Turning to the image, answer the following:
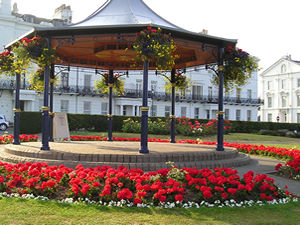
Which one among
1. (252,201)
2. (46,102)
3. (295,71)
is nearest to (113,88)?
(46,102)

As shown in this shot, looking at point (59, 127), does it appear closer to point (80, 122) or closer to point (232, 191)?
point (232, 191)

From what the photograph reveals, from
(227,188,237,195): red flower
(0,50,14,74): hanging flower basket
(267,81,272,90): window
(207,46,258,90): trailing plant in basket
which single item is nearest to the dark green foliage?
(0,50,14,74): hanging flower basket

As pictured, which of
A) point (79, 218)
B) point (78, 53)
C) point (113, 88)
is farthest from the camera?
point (113, 88)

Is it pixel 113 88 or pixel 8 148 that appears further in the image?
pixel 113 88

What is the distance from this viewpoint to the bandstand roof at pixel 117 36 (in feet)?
33.2

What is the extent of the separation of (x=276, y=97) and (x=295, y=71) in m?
6.72

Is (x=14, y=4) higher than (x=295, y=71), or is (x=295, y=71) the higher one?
(x=14, y=4)

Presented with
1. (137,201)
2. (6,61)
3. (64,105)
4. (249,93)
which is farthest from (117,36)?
(249,93)

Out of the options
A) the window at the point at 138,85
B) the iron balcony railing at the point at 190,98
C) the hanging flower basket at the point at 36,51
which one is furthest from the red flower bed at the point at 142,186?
the window at the point at 138,85

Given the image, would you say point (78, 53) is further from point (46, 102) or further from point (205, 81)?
point (205, 81)

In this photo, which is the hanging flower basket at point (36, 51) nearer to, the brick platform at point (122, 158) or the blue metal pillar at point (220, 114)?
the brick platform at point (122, 158)

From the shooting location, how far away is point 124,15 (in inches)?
444

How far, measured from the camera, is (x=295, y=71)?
67000 mm

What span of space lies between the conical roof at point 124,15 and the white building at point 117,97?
24.2 metres
